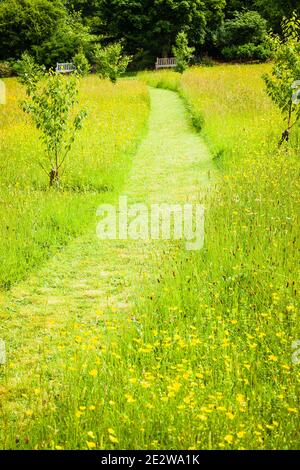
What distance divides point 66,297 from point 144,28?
143 feet

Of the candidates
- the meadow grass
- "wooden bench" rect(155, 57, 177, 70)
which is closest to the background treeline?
"wooden bench" rect(155, 57, 177, 70)

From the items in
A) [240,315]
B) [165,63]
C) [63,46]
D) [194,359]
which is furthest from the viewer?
[63,46]

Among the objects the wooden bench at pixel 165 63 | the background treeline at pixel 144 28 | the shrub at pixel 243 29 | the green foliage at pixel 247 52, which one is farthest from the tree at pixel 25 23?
the green foliage at pixel 247 52

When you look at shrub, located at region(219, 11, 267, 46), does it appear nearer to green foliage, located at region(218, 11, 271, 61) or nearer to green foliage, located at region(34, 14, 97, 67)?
green foliage, located at region(218, 11, 271, 61)

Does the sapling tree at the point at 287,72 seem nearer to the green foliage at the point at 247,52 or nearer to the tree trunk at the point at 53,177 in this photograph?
the tree trunk at the point at 53,177

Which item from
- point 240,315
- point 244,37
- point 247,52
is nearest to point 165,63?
point 247,52

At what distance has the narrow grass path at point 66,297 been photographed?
4.00 m

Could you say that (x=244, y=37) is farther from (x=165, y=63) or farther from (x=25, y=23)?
(x=25, y=23)

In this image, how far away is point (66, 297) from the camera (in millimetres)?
5484

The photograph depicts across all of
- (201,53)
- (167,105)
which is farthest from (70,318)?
(201,53)

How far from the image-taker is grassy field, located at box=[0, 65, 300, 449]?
314 centimetres

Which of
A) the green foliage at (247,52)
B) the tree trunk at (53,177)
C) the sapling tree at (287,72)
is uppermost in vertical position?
the green foliage at (247,52)

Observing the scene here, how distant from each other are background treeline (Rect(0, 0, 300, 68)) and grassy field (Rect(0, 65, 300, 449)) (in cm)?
3790

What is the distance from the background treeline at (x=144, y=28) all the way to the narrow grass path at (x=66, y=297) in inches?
1456
